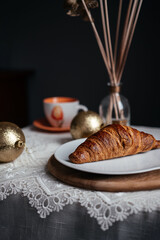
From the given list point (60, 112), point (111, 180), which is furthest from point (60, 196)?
point (60, 112)

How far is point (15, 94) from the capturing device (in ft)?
Result: 7.37

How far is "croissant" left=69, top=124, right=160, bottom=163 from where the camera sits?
0.56 m

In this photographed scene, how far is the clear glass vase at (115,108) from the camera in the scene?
87 cm

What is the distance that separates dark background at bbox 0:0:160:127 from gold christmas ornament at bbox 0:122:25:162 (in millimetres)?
1432

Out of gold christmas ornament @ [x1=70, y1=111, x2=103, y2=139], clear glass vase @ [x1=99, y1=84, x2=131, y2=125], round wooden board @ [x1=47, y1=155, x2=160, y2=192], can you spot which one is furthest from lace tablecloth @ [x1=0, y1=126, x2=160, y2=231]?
clear glass vase @ [x1=99, y1=84, x2=131, y2=125]

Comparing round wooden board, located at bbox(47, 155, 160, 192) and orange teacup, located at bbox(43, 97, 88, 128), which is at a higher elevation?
round wooden board, located at bbox(47, 155, 160, 192)

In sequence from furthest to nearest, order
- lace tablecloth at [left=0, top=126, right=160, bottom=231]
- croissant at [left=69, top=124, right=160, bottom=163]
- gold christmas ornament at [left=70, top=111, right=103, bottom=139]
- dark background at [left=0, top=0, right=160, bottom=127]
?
dark background at [left=0, top=0, right=160, bottom=127] → gold christmas ornament at [left=70, top=111, right=103, bottom=139] → croissant at [left=69, top=124, right=160, bottom=163] → lace tablecloth at [left=0, top=126, right=160, bottom=231]

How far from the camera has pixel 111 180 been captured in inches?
19.5

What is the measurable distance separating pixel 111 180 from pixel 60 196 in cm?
10

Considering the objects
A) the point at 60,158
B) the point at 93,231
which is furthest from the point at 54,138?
the point at 93,231

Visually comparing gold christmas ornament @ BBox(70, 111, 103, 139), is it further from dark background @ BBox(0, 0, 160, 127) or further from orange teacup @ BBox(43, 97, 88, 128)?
dark background @ BBox(0, 0, 160, 127)

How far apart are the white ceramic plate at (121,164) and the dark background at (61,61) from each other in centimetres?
136

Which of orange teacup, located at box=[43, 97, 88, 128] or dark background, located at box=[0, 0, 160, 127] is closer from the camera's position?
orange teacup, located at box=[43, 97, 88, 128]

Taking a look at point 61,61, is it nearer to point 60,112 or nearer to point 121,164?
point 60,112
